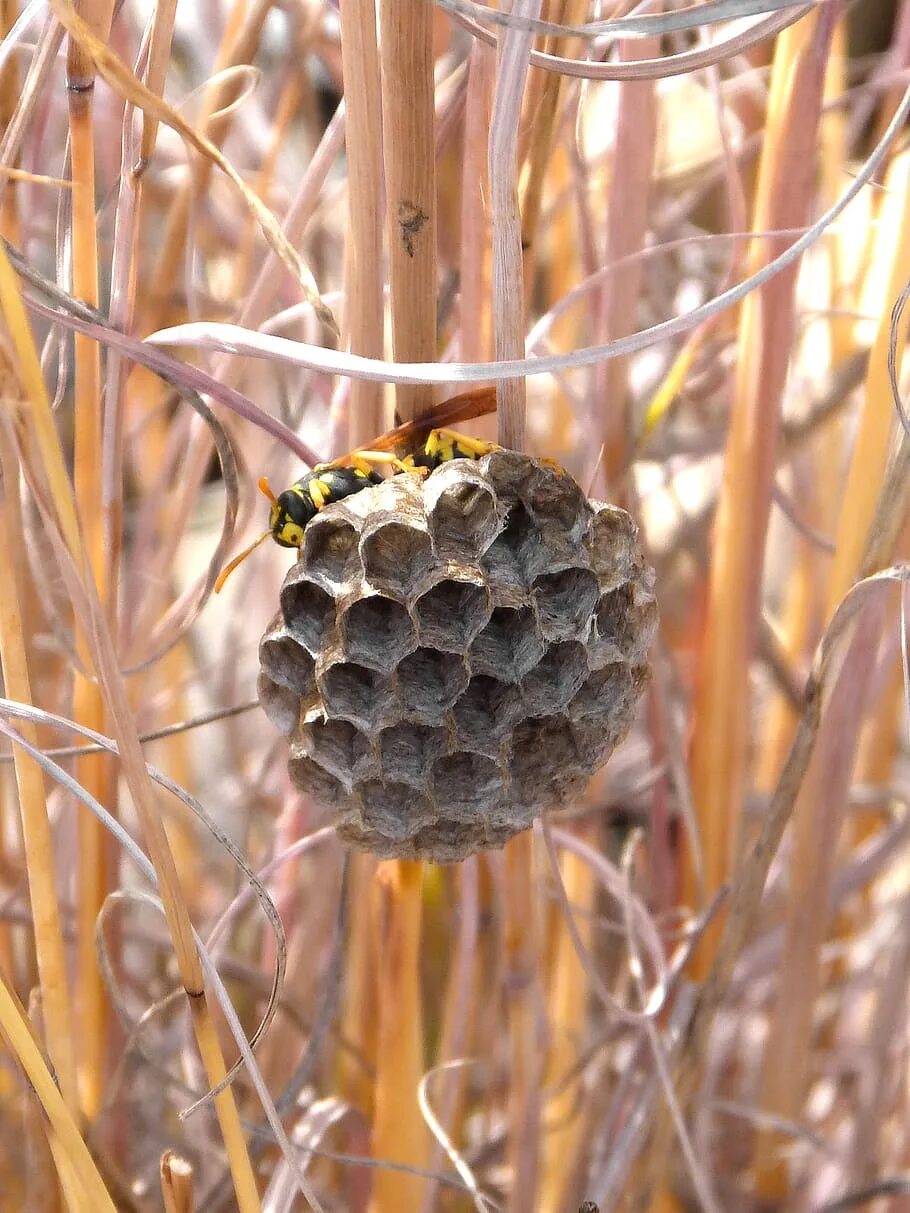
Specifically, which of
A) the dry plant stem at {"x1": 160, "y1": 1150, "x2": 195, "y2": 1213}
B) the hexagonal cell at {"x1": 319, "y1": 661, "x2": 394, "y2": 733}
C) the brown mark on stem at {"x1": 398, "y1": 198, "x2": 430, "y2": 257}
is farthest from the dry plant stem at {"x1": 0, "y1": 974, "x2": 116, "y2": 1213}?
the brown mark on stem at {"x1": 398, "y1": 198, "x2": 430, "y2": 257}

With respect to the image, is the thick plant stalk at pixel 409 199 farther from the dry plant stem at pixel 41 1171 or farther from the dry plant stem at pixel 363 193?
the dry plant stem at pixel 41 1171

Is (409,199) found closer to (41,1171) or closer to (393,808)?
(393,808)

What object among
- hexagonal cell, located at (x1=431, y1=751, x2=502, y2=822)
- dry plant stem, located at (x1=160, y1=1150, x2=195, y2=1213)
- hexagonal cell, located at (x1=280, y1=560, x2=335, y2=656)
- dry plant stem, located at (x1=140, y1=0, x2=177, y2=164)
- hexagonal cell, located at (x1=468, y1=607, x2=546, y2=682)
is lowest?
dry plant stem, located at (x1=160, y1=1150, x2=195, y2=1213)

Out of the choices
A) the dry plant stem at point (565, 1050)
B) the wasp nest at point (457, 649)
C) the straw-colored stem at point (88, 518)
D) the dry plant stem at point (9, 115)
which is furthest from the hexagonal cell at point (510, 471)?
the dry plant stem at point (565, 1050)

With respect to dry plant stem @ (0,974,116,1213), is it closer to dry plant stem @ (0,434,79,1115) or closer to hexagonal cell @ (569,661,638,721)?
dry plant stem @ (0,434,79,1115)

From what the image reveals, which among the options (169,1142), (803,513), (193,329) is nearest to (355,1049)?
(169,1142)

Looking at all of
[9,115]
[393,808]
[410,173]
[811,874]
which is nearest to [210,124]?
[9,115]
